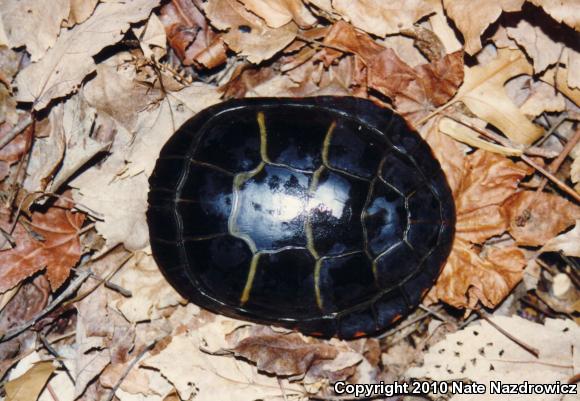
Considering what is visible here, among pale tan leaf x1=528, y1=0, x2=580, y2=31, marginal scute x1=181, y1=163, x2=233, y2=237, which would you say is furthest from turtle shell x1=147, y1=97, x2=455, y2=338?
pale tan leaf x1=528, y1=0, x2=580, y2=31

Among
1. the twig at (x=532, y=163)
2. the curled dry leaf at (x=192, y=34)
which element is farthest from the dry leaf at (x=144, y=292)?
the twig at (x=532, y=163)

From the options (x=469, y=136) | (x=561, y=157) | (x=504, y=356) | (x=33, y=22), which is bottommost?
(x=504, y=356)

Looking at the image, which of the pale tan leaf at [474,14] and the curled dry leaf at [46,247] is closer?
the pale tan leaf at [474,14]

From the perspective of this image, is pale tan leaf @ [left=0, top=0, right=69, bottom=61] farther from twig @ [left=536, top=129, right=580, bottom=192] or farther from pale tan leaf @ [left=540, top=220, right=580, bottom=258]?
pale tan leaf @ [left=540, top=220, right=580, bottom=258]

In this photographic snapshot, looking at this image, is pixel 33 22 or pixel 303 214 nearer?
pixel 303 214

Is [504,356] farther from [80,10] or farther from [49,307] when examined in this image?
[80,10]

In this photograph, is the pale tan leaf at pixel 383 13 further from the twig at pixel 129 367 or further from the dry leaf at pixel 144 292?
the twig at pixel 129 367

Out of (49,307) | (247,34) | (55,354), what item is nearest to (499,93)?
(247,34)

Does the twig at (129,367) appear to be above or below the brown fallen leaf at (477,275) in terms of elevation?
below
